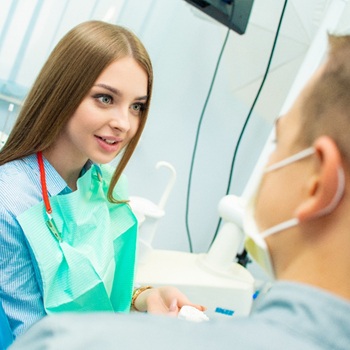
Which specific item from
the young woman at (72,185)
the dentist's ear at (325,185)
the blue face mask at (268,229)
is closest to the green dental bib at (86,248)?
the young woman at (72,185)

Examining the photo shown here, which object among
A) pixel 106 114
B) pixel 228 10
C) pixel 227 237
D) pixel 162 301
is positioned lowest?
pixel 162 301

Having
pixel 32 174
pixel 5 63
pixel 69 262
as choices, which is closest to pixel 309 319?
pixel 69 262

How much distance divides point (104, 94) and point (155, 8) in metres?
0.63

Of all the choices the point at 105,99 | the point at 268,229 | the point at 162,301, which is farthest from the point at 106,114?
the point at 268,229

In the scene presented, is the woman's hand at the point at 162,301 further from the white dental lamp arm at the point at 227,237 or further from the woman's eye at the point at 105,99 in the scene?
the woman's eye at the point at 105,99

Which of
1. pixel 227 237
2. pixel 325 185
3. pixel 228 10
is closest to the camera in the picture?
pixel 325 185

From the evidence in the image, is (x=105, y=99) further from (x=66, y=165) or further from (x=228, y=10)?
(x=228, y=10)

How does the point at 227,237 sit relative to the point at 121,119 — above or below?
below

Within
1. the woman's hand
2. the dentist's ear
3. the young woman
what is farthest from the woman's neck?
the dentist's ear

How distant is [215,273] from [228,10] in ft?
2.50

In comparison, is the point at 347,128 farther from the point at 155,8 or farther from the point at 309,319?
the point at 155,8

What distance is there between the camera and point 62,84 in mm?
925

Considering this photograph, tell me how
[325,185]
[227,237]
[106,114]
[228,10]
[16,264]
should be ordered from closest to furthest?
[325,185] < [16,264] < [106,114] < [228,10] < [227,237]

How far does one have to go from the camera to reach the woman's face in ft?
3.08
